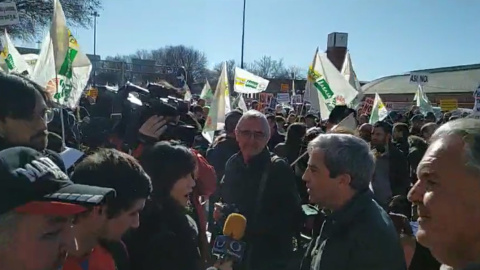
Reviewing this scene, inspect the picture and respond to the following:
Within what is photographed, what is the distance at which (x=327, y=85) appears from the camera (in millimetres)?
9625

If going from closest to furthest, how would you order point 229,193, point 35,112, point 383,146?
point 35,112 < point 229,193 < point 383,146

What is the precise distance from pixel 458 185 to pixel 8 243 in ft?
4.57

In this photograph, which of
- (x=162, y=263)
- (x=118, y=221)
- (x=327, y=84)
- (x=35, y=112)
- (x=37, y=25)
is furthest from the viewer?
(x=37, y=25)

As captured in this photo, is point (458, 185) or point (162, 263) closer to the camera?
point (458, 185)

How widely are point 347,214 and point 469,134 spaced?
1.15m

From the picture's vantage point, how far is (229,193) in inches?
172

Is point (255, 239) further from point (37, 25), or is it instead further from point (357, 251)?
point (37, 25)

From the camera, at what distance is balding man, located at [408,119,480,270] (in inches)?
61.2

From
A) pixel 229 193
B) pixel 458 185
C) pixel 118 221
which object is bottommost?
pixel 229 193

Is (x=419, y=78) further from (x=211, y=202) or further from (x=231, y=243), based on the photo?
(x=231, y=243)

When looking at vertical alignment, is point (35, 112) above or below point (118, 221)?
above

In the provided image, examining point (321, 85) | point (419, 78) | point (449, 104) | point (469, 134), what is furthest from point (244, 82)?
point (469, 134)

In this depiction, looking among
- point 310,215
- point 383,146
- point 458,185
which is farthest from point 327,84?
point 458,185

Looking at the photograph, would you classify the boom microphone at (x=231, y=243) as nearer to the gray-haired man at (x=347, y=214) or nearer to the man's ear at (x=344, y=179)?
the gray-haired man at (x=347, y=214)
